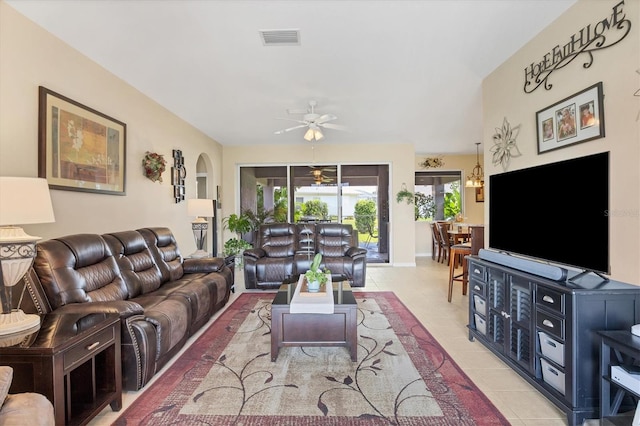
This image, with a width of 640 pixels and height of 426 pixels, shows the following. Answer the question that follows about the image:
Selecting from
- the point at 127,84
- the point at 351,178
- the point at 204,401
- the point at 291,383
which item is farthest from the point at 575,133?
the point at 351,178

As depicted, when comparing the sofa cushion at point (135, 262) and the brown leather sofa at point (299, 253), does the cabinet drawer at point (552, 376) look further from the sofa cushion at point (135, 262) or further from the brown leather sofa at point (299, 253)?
the sofa cushion at point (135, 262)

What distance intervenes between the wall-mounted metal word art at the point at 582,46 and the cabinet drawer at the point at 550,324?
1728mm

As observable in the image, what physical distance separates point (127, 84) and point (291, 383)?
145 inches

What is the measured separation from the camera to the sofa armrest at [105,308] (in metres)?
2.00

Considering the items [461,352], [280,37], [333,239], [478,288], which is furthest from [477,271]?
[333,239]

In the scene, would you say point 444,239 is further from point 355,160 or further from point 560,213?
point 560,213

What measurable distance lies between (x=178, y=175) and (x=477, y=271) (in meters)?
4.33

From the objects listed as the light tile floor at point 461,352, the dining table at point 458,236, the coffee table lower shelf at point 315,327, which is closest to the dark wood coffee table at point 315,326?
the coffee table lower shelf at point 315,327

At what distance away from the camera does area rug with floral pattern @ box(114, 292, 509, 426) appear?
187cm

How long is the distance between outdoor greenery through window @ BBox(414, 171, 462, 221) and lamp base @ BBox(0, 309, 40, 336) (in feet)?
25.6

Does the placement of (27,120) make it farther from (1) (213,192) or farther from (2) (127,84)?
(1) (213,192)

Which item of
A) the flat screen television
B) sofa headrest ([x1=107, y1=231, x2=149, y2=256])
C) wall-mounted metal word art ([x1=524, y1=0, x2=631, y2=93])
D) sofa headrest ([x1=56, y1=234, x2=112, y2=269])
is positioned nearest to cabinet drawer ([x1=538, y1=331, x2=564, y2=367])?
the flat screen television

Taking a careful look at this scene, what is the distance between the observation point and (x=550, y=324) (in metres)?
1.96

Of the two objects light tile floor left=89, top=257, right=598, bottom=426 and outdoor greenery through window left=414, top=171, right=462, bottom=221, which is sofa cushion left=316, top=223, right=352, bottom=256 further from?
outdoor greenery through window left=414, top=171, right=462, bottom=221
